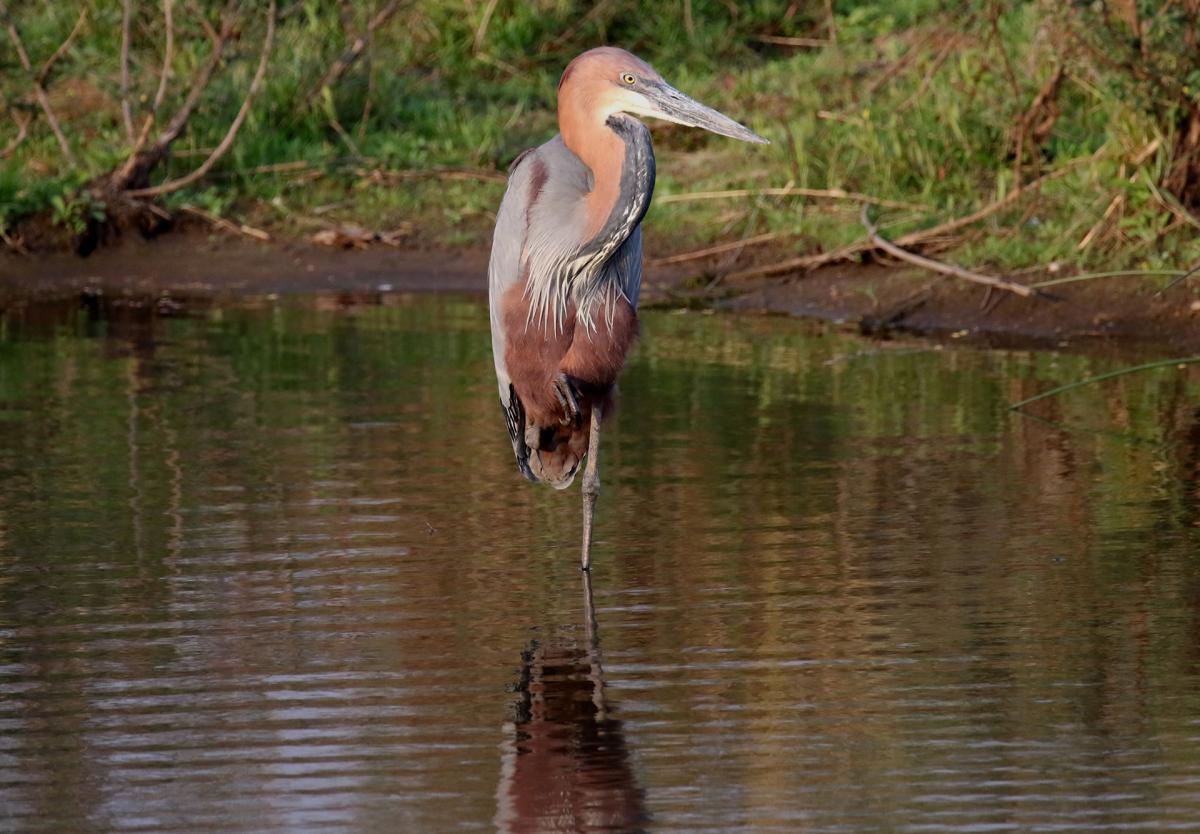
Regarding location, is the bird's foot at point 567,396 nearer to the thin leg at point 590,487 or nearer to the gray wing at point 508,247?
the thin leg at point 590,487

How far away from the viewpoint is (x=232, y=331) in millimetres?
10445

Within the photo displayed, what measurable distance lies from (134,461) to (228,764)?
330 cm

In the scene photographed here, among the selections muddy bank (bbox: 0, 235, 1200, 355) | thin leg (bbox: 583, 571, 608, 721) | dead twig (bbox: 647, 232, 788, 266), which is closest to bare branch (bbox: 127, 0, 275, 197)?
muddy bank (bbox: 0, 235, 1200, 355)

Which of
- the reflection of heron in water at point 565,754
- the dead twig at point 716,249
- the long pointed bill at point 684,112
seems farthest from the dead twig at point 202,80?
the reflection of heron in water at point 565,754

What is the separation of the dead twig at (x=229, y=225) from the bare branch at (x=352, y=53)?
3.83ft

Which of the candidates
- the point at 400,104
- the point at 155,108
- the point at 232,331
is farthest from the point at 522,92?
the point at 232,331

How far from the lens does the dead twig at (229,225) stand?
12.1m

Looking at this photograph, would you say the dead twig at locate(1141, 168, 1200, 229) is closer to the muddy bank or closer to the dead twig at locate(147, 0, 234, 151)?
the muddy bank

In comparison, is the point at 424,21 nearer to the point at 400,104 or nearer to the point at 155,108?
the point at 400,104

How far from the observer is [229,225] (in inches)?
480

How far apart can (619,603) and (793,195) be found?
6134mm

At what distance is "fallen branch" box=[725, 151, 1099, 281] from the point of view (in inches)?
420

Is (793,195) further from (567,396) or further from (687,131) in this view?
(567,396)

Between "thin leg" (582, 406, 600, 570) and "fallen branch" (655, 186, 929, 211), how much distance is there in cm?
491
